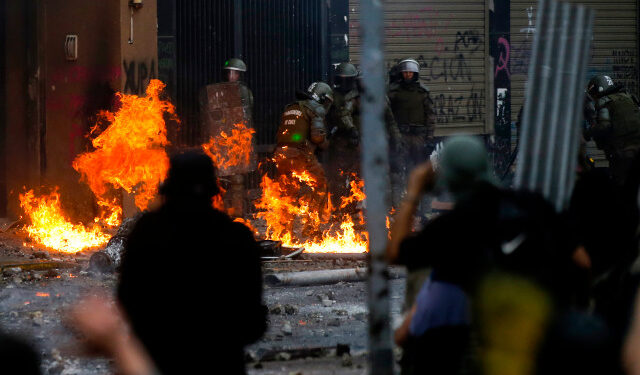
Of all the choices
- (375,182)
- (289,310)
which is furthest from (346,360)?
(375,182)

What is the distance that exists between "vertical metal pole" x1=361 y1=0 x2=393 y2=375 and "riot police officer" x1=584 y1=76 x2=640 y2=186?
8.76 metres

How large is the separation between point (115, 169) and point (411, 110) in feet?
12.5

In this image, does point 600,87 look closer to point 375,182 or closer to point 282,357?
point 282,357

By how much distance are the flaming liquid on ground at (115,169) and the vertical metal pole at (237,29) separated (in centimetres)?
203

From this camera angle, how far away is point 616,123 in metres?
11.6

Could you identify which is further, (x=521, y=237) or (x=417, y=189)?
(x=417, y=189)

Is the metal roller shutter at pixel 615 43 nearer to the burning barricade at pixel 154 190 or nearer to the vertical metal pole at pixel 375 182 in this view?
the burning barricade at pixel 154 190

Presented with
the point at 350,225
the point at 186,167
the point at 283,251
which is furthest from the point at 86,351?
the point at 350,225

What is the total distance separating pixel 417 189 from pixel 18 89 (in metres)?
10.7

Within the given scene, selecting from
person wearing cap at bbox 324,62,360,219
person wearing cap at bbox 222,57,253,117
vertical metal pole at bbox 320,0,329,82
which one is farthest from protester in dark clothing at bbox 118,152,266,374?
vertical metal pole at bbox 320,0,329,82

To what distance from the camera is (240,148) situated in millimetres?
11602

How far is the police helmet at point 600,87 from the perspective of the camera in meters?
11.6

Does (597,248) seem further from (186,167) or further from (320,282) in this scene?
(320,282)

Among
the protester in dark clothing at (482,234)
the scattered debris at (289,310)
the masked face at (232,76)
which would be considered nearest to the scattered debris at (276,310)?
the scattered debris at (289,310)
